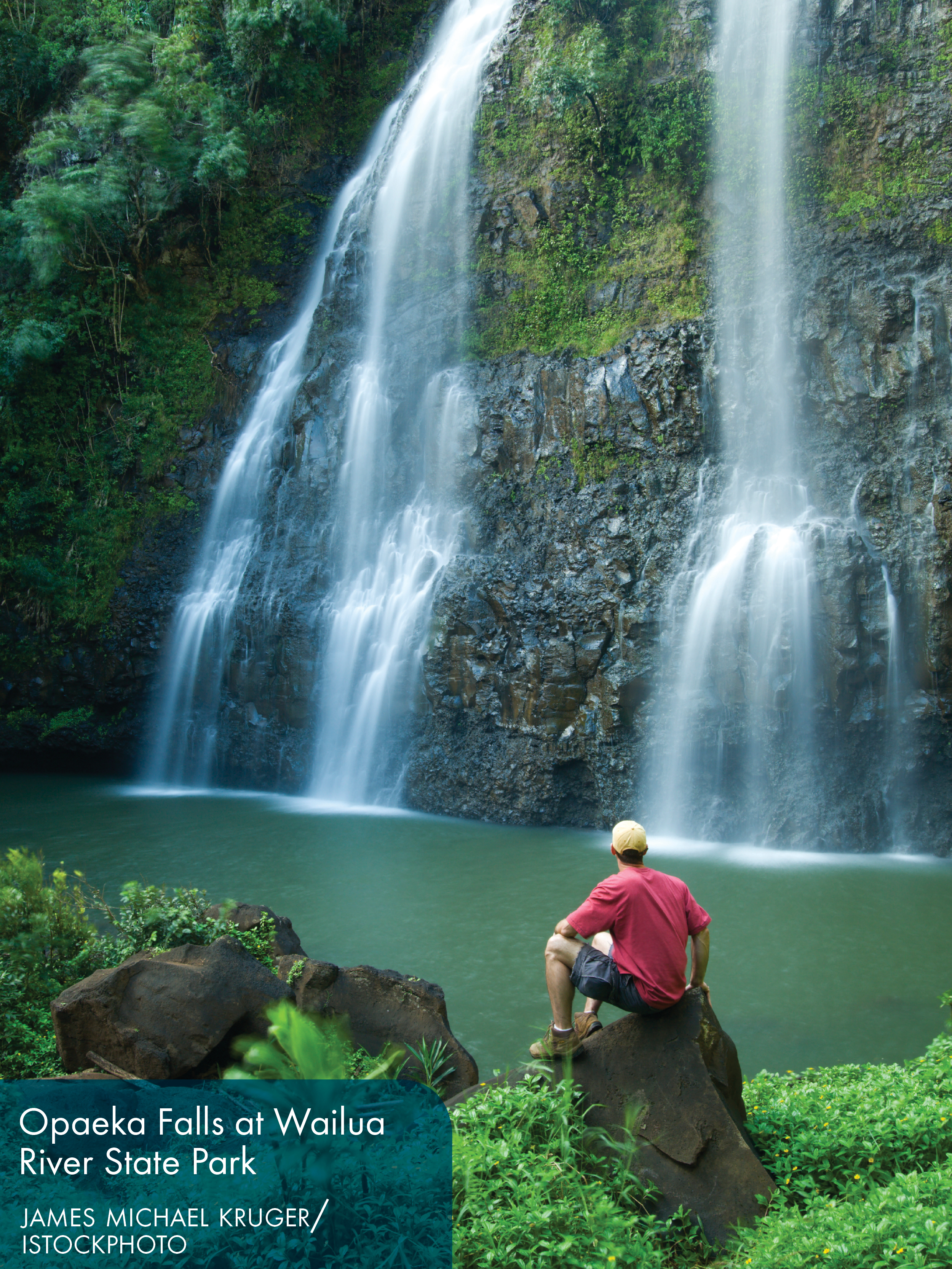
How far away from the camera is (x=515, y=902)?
9117mm

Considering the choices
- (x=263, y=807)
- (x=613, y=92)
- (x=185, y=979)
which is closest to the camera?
(x=185, y=979)

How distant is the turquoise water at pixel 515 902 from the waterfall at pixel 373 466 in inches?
92.0

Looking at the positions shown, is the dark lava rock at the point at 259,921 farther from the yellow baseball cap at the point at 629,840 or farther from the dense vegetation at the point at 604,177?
the dense vegetation at the point at 604,177

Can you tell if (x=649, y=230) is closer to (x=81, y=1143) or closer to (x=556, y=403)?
(x=556, y=403)

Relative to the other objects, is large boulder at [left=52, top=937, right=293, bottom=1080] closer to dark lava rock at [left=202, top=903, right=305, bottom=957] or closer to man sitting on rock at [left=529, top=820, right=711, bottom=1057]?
dark lava rock at [left=202, top=903, right=305, bottom=957]

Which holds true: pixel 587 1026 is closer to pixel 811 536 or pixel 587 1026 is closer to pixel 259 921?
pixel 259 921

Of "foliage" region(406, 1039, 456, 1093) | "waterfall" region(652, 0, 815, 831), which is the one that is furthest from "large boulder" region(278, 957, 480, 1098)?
"waterfall" region(652, 0, 815, 831)

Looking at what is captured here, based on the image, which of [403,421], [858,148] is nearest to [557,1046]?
[403,421]

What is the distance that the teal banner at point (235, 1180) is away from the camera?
3037mm

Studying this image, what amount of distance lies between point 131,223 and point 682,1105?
69.6ft

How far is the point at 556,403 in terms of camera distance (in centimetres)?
1434

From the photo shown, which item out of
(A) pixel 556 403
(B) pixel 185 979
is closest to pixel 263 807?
(A) pixel 556 403

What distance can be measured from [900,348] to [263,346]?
12.7 meters

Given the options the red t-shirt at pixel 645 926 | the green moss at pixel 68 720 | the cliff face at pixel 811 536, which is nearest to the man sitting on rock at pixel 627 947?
the red t-shirt at pixel 645 926
